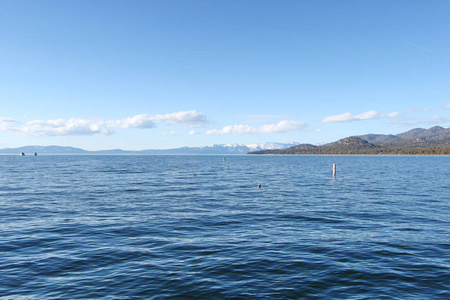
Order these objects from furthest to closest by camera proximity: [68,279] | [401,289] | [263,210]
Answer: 1. [263,210]
2. [68,279]
3. [401,289]

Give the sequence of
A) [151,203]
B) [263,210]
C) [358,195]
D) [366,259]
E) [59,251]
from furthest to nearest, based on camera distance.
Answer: [358,195] < [151,203] < [263,210] < [59,251] < [366,259]

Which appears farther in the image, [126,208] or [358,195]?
[358,195]

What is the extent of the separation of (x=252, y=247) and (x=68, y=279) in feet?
37.2

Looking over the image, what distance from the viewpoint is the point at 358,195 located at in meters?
47.4

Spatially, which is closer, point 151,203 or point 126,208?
point 126,208

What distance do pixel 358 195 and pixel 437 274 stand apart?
31.9 m

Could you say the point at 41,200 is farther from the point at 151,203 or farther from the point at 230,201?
the point at 230,201

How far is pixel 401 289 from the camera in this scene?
15.0 metres

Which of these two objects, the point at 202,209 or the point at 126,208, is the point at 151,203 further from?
the point at 202,209

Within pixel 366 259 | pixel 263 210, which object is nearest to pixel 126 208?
pixel 263 210

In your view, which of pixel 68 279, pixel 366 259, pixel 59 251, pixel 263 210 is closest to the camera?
pixel 68 279

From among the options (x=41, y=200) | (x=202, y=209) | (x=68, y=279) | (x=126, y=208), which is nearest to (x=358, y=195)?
(x=202, y=209)

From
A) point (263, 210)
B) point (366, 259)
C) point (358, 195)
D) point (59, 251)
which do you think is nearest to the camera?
point (366, 259)

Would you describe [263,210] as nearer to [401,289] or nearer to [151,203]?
[151,203]
